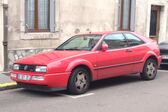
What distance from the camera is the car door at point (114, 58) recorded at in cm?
840

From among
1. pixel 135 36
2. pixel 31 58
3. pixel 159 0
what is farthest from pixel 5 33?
pixel 159 0

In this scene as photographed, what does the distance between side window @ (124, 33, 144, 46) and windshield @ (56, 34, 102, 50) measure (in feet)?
3.55

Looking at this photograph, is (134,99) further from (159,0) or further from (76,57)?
(159,0)

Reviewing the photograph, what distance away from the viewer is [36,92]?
323 inches

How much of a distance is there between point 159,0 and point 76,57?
455 inches

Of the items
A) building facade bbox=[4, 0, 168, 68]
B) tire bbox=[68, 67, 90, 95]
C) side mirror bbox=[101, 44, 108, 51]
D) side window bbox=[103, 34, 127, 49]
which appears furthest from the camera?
building facade bbox=[4, 0, 168, 68]

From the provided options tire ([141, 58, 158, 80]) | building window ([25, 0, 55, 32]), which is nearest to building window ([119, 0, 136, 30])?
building window ([25, 0, 55, 32])

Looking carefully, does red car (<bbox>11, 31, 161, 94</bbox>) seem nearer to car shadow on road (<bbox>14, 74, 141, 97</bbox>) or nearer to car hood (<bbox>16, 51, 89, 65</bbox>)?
car hood (<bbox>16, 51, 89, 65</bbox>)

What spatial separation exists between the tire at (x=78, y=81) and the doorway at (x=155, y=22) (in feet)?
36.6

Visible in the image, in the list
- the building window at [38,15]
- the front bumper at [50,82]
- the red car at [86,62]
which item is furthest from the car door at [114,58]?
the building window at [38,15]

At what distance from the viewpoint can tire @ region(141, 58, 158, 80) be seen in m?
9.77

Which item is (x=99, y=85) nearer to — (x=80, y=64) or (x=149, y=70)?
(x=80, y=64)

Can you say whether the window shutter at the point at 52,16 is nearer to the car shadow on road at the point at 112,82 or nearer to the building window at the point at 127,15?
the car shadow on road at the point at 112,82

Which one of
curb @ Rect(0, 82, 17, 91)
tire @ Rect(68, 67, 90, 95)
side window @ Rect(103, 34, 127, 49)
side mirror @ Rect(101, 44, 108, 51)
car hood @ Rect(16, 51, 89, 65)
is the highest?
side window @ Rect(103, 34, 127, 49)
